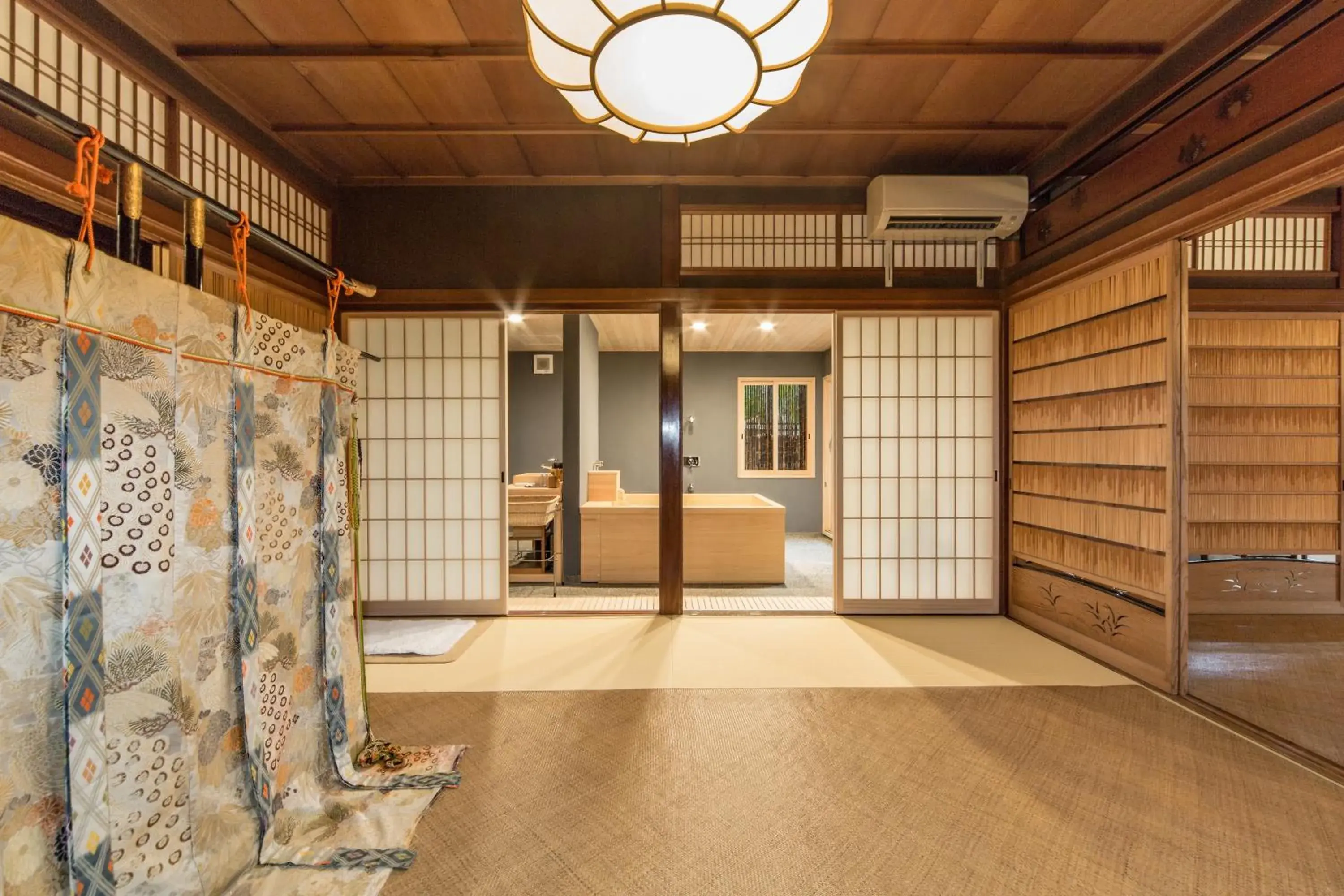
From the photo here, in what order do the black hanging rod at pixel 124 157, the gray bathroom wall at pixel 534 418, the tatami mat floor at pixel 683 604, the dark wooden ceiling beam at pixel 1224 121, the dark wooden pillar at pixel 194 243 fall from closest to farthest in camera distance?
the black hanging rod at pixel 124 157
the dark wooden pillar at pixel 194 243
the dark wooden ceiling beam at pixel 1224 121
the tatami mat floor at pixel 683 604
the gray bathroom wall at pixel 534 418

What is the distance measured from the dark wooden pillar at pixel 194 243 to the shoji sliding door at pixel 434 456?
2.40m

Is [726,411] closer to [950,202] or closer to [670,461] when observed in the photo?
[670,461]

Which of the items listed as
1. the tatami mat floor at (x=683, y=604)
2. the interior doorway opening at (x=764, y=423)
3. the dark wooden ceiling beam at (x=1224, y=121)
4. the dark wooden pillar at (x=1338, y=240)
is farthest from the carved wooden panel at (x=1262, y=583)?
the interior doorway opening at (x=764, y=423)

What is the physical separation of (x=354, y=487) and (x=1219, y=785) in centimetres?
303

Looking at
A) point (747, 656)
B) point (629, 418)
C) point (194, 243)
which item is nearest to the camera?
point (194, 243)

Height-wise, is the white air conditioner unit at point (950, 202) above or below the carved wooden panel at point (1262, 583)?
above

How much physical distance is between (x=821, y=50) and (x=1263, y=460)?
394cm

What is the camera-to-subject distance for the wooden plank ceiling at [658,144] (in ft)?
7.10

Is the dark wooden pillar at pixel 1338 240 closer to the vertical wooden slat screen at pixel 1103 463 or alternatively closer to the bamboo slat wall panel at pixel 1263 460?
the bamboo slat wall panel at pixel 1263 460

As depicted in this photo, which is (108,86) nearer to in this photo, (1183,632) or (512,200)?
(512,200)

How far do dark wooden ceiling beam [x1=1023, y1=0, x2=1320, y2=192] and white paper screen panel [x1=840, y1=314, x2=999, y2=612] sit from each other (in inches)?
39.3

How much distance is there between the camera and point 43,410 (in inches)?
40.4

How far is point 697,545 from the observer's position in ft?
15.3

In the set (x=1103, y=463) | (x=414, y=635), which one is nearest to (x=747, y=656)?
(x=414, y=635)
